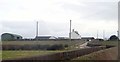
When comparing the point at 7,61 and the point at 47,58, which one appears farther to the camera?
the point at 47,58

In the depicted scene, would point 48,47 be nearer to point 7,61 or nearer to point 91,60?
point 91,60

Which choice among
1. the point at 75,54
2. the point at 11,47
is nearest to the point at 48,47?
the point at 11,47

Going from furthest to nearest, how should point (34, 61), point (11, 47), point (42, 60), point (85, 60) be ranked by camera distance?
point (11, 47)
point (85, 60)
point (42, 60)
point (34, 61)

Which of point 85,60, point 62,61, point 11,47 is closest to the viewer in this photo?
A: point 85,60

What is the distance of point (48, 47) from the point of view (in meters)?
47.6

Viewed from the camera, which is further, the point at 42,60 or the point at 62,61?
the point at 62,61

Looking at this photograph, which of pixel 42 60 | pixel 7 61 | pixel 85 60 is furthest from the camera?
pixel 85 60

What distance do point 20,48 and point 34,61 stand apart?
36.7 m

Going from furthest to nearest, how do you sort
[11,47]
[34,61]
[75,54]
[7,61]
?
[11,47] < [75,54] < [34,61] < [7,61]

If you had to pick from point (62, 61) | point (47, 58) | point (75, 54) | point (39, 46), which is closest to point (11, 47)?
point (39, 46)

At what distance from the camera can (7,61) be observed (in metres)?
9.70

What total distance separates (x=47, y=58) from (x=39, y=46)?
1455 inches

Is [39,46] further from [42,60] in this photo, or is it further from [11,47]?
[42,60]

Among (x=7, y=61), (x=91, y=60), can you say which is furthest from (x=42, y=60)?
(x=91, y=60)
